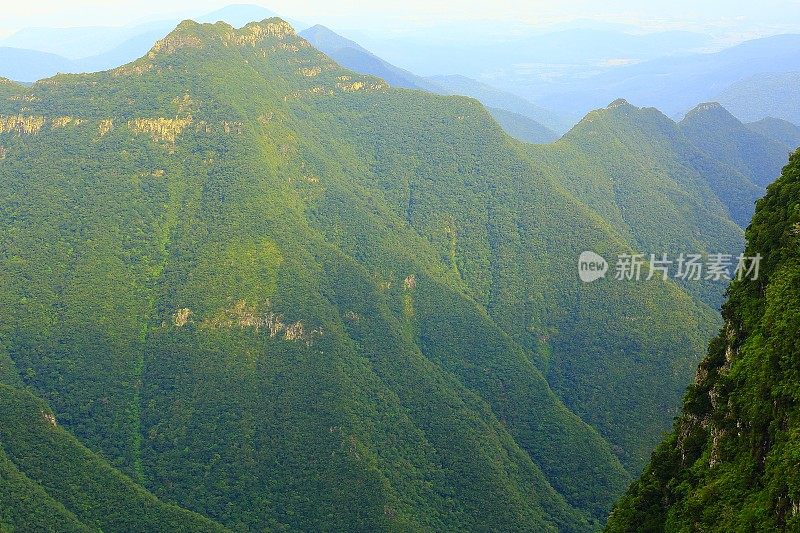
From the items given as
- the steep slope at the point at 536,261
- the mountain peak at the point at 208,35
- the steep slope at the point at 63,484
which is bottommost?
the steep slope at the point at 63,484

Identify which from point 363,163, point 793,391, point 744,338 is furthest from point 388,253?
point 793,391

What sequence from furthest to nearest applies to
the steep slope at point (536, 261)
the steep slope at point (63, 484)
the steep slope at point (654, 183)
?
the steep slope at point (654, 183) → the steep slope at point (536, 261) → the steep slope at point (63, 484)

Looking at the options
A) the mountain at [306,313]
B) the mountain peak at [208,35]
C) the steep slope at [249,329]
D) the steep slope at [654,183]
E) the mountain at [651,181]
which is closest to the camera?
the steep slope at [249,329]

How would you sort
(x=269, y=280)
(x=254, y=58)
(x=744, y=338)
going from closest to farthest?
(x=744, y=338) → (x=269, y=280) → (x=254, y=58)

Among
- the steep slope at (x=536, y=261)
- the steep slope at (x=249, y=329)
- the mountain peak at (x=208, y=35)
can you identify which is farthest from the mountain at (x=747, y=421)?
the mountain peak at (x=208, y=35)

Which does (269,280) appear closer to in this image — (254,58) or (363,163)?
(363,163)

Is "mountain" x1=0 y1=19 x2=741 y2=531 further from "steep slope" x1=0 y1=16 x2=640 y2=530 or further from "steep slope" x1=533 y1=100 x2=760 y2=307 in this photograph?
"steep slope" x1=533 y1=100 x2=760 y2=307

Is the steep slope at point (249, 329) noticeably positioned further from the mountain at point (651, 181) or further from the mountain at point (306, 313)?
the mountain at point (651, 181)
